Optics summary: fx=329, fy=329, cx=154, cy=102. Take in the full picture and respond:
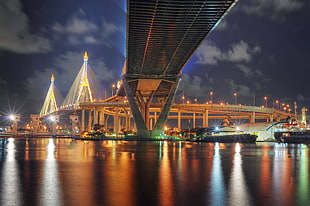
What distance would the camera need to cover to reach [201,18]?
40.5 metres

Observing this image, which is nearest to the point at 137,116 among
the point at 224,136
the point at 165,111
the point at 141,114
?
the point at 141,114

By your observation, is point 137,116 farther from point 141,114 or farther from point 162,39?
point 162,39

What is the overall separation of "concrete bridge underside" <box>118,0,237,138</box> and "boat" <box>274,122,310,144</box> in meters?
24.5

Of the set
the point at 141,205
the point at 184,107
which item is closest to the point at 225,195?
the point at 141,205

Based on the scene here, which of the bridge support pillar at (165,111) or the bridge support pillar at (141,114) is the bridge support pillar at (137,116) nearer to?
the bridge support pillar at (141,114)

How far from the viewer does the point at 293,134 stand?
6694cm

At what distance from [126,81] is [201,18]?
3249 cm

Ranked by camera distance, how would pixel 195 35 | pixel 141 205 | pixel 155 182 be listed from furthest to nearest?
pixel 195 35
pixel 155 182
pixel 141 205

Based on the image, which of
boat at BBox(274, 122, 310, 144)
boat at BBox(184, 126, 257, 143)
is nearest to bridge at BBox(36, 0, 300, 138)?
boat at BBox(184, 126, 257, 143)

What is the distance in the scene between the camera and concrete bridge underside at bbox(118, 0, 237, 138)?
121ft

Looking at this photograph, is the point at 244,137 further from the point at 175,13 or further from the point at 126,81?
the point at 175,13

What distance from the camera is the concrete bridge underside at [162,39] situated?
37.0 m

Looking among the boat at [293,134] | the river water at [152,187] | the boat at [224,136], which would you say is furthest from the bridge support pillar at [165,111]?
the river water at [152,187]

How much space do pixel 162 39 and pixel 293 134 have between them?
119ft
